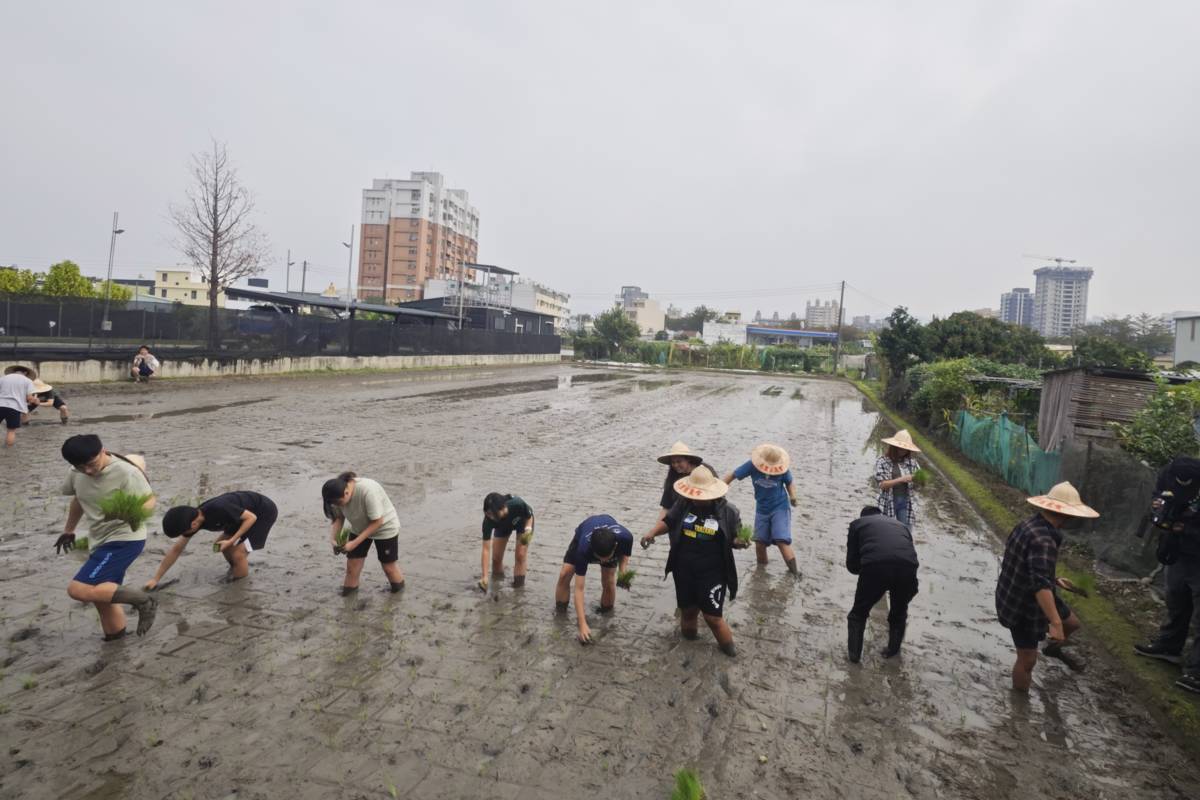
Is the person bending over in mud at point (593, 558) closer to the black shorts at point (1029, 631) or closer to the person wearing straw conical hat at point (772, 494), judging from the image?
the person wearing straw conical hat at point (772, 494)

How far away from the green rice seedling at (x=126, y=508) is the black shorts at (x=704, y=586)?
11.9 ft

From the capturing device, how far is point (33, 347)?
19906mm

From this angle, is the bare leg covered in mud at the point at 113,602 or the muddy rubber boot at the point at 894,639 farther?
the muddy rubber boot at the point at 894,639

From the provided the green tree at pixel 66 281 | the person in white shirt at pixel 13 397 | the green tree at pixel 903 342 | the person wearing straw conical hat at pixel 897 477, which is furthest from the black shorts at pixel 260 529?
the green tree at pixel 66 281

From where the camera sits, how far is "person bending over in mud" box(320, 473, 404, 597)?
595 centimetres

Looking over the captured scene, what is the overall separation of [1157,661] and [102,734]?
722cm

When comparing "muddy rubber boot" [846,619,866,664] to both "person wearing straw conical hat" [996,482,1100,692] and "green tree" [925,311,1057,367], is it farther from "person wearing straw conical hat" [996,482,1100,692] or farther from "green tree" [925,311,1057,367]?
"green tree" [925,311,1057,367]

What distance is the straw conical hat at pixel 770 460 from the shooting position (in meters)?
7.21

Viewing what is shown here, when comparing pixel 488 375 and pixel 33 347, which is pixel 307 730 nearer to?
pixel 33 347

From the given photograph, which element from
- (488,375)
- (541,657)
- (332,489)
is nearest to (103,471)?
(332,489)

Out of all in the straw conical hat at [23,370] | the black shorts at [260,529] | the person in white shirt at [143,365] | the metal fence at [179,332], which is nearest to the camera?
the black shorts at [260,529]

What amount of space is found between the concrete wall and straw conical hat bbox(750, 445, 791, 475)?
61.7 feet

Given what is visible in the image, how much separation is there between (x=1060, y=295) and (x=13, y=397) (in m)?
149

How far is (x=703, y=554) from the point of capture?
17.4 feet
